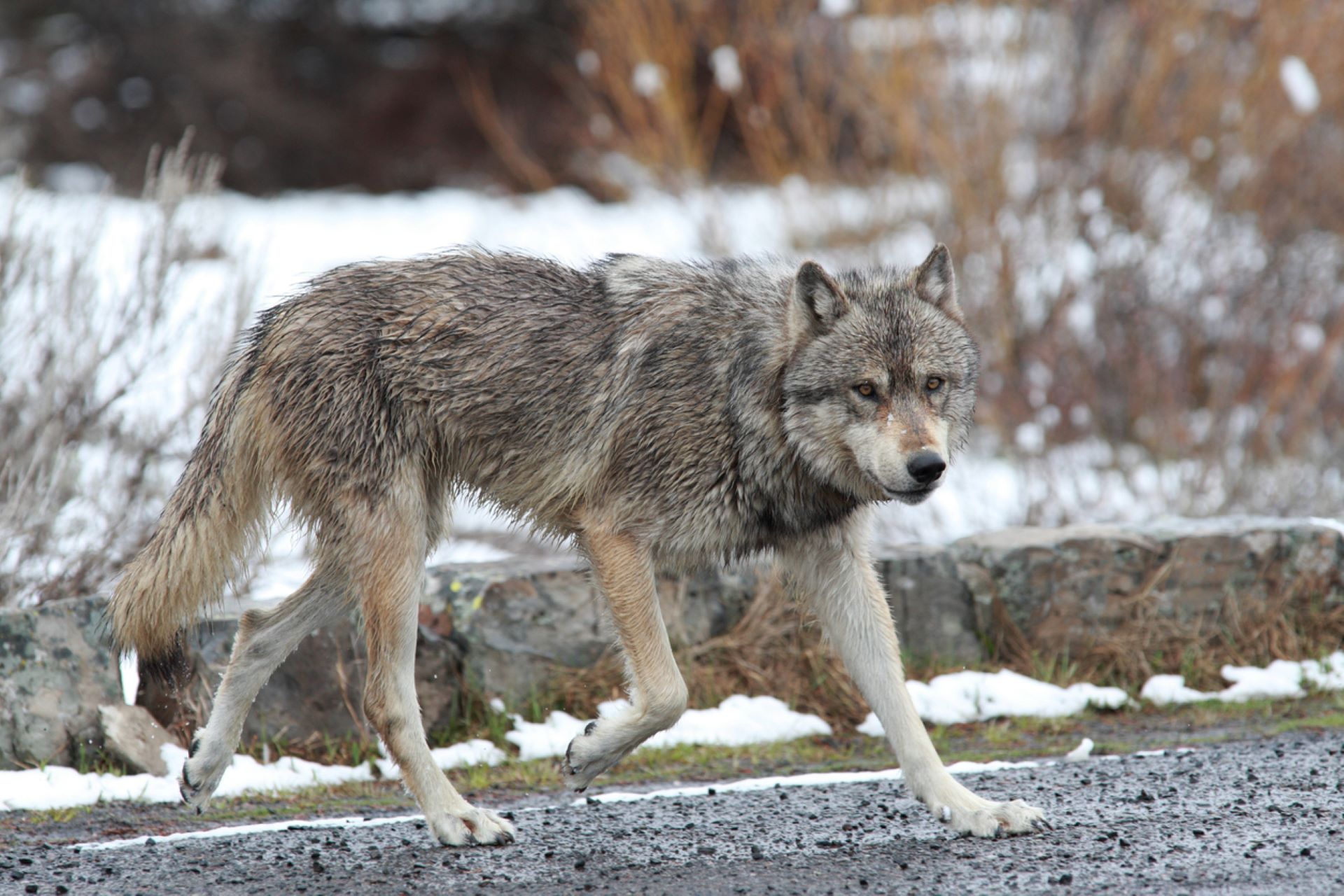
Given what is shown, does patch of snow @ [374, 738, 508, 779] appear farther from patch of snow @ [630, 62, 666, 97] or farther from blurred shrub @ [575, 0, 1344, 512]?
patch of snow @ [630, 62, 666, 97]

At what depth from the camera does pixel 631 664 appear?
4.66m

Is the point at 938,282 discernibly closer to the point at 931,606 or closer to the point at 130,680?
the point at 931,606

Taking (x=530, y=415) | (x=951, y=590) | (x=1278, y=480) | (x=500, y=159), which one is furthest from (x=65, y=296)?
(x=500, y=159)

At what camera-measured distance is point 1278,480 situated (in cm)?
882

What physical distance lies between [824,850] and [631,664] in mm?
877

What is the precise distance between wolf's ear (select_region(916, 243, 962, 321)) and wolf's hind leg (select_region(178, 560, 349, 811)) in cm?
237

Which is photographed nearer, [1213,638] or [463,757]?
[463,757]

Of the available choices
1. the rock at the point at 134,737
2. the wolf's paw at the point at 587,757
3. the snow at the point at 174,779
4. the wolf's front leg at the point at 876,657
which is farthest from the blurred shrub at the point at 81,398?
the wolf's front leg at the point at 876,657

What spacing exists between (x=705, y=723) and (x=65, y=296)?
166 inches

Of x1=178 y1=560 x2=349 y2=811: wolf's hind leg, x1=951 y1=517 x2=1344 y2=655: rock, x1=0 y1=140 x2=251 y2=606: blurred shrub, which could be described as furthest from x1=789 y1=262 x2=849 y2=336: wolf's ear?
x1=0 y1=140 x2=251 y2=606: blurred shrub

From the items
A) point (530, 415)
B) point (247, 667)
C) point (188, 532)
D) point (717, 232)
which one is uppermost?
point (717, 232)

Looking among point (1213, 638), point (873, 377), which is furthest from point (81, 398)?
point (1213, 638)

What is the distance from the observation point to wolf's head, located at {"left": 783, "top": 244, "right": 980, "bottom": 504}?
4.55m

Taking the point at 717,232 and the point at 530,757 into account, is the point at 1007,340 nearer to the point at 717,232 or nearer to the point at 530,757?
the point at 717,232
